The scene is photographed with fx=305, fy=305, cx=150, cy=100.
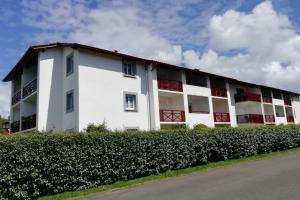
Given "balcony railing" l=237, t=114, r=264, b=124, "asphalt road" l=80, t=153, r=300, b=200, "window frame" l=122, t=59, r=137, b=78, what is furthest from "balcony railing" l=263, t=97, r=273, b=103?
"asphalt road" l=80, t=153, r=300, b=200

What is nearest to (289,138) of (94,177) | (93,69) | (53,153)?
(93,69)

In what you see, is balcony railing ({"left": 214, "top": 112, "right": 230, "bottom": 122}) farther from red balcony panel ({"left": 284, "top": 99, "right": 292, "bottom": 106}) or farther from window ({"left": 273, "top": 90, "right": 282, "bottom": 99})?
red balcony panel ({"left": 284, "top": 99, "right": 292, "bottom": 106})

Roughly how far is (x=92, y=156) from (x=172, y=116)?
47.1ft

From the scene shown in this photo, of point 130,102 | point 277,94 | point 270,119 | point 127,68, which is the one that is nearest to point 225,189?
point 130,102

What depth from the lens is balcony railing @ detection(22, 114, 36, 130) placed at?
79.6 feet

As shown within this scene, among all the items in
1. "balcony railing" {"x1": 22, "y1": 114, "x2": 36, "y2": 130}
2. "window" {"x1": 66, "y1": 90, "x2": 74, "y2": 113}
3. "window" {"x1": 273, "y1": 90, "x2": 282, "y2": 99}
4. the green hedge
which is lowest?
the green hedge

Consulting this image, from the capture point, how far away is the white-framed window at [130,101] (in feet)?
82.3

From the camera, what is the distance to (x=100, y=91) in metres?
23.6

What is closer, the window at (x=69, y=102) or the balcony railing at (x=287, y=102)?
the window at (x=69, y=102)

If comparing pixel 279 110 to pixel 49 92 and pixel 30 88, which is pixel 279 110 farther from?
pixel 30 88

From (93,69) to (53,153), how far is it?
1192 centimetres

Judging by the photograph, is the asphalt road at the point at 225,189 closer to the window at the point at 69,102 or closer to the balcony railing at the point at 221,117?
the window at the point at 69,102

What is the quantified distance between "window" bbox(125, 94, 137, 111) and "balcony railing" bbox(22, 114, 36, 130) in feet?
24.4

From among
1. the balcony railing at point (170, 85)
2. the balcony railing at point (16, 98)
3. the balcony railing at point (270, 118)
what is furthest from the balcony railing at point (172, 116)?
the balcony railing at point (270, 118)
